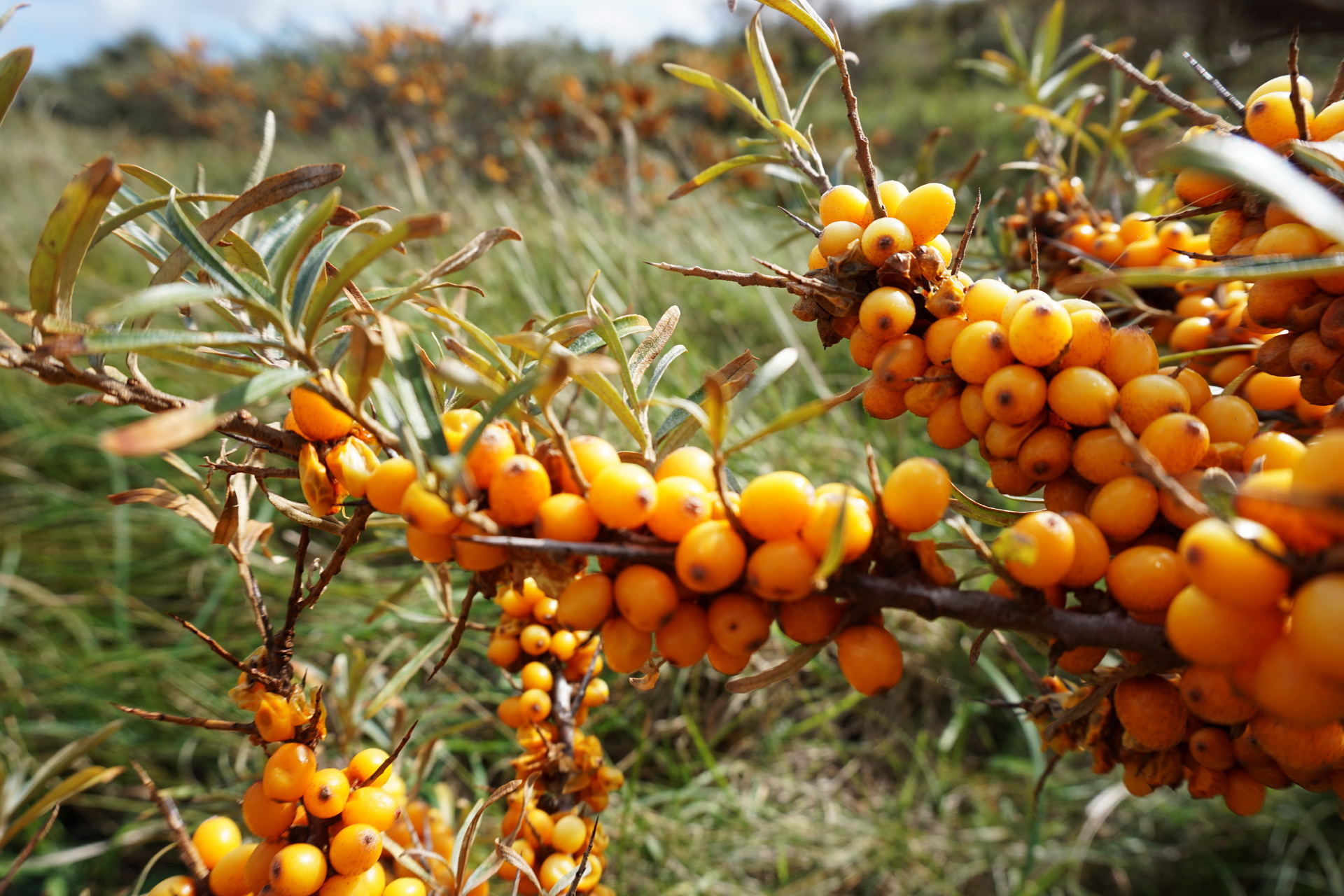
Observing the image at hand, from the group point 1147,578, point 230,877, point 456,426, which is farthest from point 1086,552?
point 230,877

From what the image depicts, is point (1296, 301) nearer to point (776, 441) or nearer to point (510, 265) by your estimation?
point (776, 441)

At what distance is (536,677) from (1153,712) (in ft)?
1.66

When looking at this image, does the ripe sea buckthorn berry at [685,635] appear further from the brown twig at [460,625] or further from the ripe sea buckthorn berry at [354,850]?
the ripe sea buckthorn berry at [354,850]

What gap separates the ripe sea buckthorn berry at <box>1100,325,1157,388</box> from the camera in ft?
1.35

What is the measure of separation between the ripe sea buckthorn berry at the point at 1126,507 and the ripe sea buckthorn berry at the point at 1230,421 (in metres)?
0.08

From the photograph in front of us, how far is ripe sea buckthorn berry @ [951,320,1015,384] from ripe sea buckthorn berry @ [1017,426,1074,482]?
5 cm

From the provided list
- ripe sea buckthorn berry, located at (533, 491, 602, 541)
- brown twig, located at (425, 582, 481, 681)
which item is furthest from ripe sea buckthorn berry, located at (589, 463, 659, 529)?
brown twig, located at (425, 582, 481, 681)

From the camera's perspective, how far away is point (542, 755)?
655 millimetres

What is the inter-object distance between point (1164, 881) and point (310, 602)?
1.78 metres

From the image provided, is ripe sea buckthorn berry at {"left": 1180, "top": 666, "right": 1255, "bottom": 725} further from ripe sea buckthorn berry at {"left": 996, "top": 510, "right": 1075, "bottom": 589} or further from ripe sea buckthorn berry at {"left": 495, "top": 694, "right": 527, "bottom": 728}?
ripe sea buckthorn berry at {"left": 495, "top": 694, "right": 527, "bottom": 728}

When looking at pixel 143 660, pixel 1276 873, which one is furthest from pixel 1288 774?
pixel 143 660

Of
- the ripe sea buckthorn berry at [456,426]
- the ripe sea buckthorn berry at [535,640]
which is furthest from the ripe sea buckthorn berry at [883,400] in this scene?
the ripe sea buckthorn berry at [535,640]

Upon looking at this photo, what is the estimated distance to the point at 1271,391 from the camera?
55 centimetres

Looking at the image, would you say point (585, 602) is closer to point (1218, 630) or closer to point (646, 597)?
point (646, 597)
